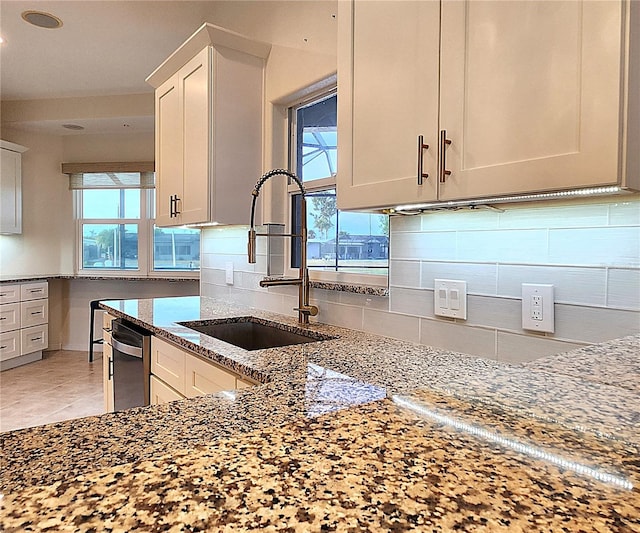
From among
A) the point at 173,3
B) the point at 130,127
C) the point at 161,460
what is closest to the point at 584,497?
the point at 161,460

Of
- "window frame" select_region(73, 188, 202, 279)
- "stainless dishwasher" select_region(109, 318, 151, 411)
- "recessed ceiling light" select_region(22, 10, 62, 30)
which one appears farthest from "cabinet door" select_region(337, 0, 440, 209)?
"window frame" select_region(73, 188, 202, 279)

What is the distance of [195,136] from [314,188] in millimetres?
744

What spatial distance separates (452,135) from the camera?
1122mm

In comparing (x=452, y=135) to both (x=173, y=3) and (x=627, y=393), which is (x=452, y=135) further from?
(x=173, y=3)

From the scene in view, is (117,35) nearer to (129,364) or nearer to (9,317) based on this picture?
(129,364)

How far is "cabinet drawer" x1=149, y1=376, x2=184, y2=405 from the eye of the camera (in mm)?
1872

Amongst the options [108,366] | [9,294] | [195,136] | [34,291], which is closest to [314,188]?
[195,136]

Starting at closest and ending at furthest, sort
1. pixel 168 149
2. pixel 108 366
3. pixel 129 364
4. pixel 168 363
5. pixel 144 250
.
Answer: pixel 168 363 → pixel 129 364 → pixel 108 366 → pixel 168 149 → pixel 144 250

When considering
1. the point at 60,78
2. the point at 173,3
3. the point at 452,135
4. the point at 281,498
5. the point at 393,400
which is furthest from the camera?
the point at 60,78

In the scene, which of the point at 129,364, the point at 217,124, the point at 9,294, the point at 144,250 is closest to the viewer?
the point at 129,364

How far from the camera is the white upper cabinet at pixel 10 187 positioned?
4773mm

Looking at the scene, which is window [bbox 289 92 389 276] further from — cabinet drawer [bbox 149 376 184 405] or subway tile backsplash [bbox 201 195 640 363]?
cabinet drawer [bbox 149 376 184 405]

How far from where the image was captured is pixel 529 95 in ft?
3.19

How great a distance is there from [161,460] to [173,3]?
3384mm
